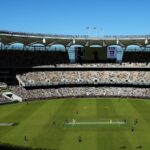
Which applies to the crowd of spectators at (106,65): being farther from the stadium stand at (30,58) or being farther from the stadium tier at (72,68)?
the stadium stand at (30,58)

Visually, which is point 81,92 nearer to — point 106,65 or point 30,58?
point 106,65

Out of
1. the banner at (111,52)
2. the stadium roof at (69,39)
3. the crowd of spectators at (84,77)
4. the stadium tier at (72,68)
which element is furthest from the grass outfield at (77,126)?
the banner at (111,52)

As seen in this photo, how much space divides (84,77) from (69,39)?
41.8 ft

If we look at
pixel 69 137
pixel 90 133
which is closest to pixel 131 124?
pixel 90 133

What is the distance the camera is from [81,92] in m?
112

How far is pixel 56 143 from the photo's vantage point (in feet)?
164

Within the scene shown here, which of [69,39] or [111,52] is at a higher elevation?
[69,39]

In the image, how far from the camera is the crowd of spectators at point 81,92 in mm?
106062

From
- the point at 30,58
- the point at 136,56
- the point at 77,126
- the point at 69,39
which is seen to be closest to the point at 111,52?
the point at 136,56

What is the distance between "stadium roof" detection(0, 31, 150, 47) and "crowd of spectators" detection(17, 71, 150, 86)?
32.0 feet

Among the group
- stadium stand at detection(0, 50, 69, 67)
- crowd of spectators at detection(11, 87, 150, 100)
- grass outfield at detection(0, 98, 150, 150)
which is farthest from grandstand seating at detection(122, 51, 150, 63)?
grass outfield at detection(0, 98, 150, 150)

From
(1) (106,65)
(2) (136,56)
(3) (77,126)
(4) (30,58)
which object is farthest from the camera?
(2) (136,56)

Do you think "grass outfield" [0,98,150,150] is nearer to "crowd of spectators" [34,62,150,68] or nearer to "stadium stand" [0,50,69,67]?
"crowd of spectators" [34,62,150,68]

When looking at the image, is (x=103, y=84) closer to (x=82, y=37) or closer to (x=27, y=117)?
(x=82, y=37)
